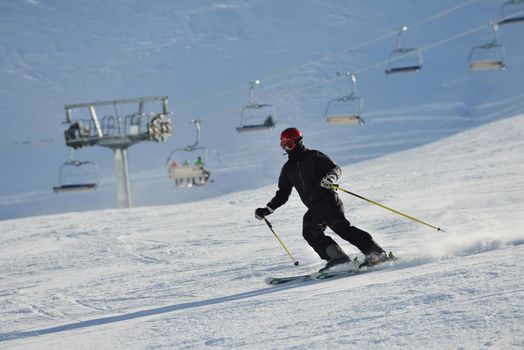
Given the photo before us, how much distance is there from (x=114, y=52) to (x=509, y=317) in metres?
47.0

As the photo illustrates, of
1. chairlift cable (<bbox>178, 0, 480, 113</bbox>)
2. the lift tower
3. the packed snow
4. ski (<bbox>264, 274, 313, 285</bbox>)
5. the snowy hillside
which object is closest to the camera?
the packed snow

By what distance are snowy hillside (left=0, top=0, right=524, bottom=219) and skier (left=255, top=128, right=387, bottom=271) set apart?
25353 millimetres

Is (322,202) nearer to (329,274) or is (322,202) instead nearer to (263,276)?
(329,274)

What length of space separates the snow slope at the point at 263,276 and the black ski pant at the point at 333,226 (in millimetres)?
282

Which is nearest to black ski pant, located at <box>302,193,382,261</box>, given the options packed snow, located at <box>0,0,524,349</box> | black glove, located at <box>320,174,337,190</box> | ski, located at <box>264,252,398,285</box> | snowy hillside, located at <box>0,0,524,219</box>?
ski, located at <box>264,252,398,285</box>

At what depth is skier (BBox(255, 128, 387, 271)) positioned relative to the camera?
6645 millimetres

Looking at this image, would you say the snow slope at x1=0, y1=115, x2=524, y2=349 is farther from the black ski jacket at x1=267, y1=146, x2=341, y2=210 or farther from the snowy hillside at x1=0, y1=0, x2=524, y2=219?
the snowy hillside at x1=0, y1=0, x2=524, y2=219

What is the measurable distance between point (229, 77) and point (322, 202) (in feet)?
127

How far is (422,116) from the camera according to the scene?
121 ft

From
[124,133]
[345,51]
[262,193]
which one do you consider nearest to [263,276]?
[262,193]

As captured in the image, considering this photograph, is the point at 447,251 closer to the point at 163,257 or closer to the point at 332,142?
the point at 163,257

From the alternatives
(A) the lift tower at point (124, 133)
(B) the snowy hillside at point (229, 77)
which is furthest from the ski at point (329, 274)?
(B) the snowy hillside at point (229, 77)

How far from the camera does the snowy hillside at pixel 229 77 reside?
35.6 metres

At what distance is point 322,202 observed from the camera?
6.70m
